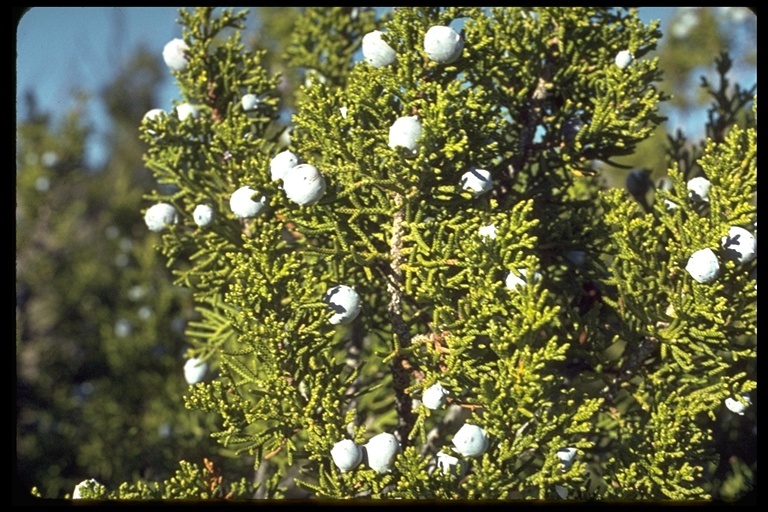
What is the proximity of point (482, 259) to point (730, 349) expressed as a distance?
0.67m

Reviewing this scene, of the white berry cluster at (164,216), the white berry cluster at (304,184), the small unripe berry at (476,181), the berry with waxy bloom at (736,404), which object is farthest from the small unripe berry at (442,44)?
the berry with waxy bloom at (736,404)

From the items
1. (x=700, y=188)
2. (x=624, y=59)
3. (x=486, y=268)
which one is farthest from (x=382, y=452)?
(x=624, y=59)

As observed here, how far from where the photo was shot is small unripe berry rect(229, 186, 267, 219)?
156 cm

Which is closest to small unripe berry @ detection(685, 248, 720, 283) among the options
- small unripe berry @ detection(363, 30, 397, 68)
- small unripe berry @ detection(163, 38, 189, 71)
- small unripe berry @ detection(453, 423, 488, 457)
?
small unripe berry @ detection(453, 423, 488, 457)

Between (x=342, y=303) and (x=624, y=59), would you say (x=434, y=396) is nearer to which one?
(x=342, y=303)

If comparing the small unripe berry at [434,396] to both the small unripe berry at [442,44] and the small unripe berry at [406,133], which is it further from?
the small unripe berry at [442,44]

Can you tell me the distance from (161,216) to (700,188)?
1429 millimetres

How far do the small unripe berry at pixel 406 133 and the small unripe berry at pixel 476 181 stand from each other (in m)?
0.15

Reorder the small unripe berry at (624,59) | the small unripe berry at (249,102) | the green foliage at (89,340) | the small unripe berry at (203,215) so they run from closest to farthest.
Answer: the small unripe berry at (624,59) → the small unripe berry at (203,215) → the small unripe berry at (249,102) → the green foliage at (89,340)

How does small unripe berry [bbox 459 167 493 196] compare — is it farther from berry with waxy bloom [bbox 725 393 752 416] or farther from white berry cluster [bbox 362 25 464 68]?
berry with waxy bloom [bbox 725 393 752 416]

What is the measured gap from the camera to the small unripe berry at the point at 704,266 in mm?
1361

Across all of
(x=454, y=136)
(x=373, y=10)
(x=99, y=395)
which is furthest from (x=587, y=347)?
(x=99, y=395)

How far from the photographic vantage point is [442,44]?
1.38 m

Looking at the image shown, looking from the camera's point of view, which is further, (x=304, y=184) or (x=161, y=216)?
(x=161, y=216)
